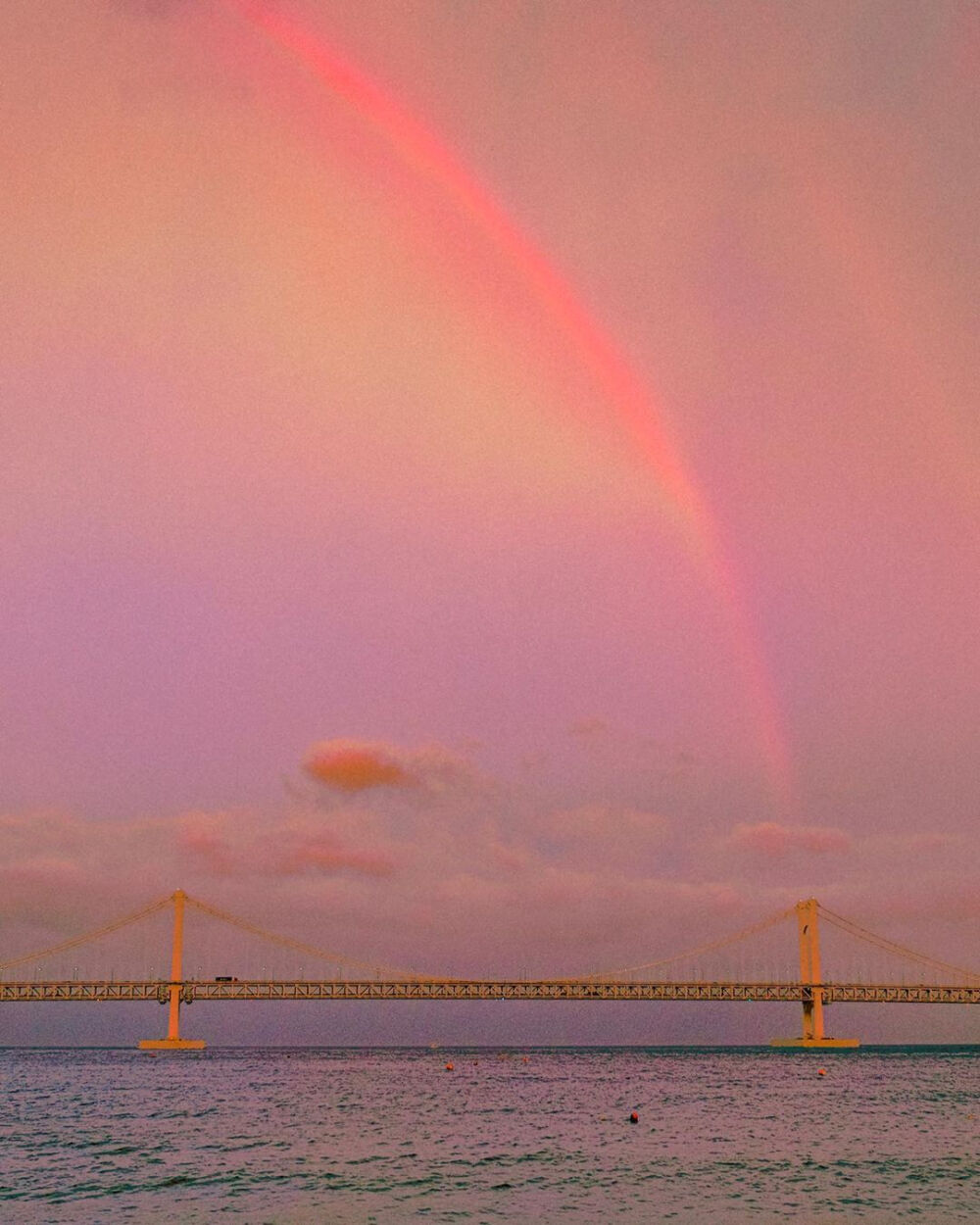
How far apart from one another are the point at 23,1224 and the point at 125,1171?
484 inches

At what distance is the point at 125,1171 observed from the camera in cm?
4688

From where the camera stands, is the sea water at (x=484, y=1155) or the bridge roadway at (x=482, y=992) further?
the bridge roadway at (x=482, y=992)

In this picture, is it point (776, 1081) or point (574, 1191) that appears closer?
point (574, 1191)

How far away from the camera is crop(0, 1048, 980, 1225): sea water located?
1534 inches

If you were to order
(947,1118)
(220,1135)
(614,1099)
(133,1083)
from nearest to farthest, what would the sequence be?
(220,1135) → (947,1118) → (614,1099) → (133,1083)

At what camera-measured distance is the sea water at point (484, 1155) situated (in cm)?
3897

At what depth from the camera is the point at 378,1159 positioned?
51.2 meters

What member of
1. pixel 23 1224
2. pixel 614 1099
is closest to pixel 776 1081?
pixel 614 1099

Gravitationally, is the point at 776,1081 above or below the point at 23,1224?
below

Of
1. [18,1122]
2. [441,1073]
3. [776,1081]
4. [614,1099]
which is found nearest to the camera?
[18,1122]

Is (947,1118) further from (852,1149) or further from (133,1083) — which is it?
(133,1083)

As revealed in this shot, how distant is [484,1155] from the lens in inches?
2071

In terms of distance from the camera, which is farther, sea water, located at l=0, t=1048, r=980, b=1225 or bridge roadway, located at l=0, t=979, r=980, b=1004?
bridge roadway, located at l=0, t=979, r=980, b=1004

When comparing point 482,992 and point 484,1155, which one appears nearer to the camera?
point 484,1155
